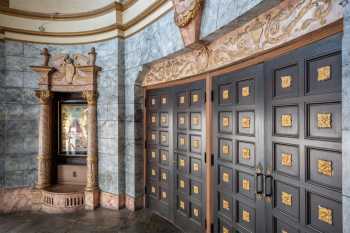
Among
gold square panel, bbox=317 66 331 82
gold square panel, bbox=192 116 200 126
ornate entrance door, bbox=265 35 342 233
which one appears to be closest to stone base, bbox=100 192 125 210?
gold square panel, bbox=192 116 200 126

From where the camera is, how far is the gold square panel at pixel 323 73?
1.52 meters

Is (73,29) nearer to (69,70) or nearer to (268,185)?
(69,70)

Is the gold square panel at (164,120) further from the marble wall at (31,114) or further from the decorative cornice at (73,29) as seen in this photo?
the decorative cornice at (73,29)

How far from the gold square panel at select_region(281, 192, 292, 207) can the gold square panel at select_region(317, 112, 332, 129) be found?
619 millimetres

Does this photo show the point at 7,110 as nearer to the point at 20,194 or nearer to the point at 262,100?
the point at 20,194

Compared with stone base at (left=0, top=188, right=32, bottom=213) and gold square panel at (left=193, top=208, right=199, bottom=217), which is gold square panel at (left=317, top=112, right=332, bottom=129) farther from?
stone base at (left=0, top=188, right=32, bottom=213)

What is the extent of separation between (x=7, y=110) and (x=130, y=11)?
8.85 ft

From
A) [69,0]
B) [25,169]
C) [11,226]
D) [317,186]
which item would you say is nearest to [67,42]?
[69,0]

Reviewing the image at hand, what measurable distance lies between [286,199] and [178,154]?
1595 mm

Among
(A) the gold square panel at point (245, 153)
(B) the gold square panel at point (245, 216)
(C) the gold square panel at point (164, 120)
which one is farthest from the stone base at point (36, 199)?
(A) the gold square panel at point (245, 153)

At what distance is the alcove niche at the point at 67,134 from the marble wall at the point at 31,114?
14 centimetres

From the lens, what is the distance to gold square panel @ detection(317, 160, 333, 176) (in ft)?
A: 4.95

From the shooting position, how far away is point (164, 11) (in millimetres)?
2967

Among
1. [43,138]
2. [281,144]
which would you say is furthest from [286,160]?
[43,138]
